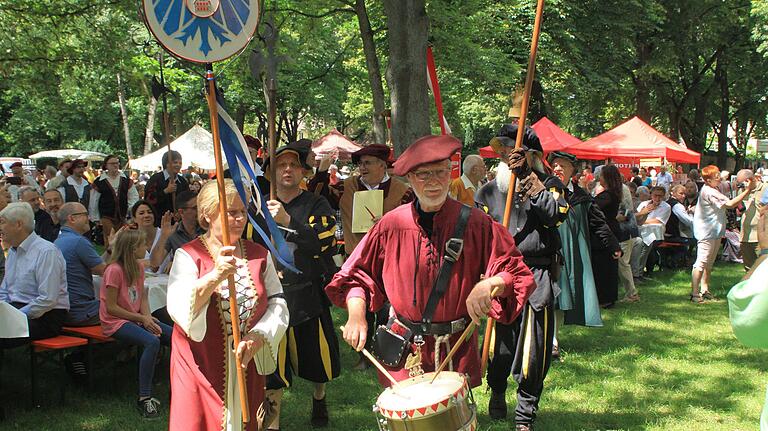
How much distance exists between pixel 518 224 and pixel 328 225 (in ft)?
4.53

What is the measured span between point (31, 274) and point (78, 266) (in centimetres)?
55

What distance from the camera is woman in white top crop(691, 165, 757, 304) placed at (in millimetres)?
10531

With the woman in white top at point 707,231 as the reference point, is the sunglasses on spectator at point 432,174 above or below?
above

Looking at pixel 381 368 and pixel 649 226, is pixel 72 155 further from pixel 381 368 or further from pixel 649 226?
pixel 381 368

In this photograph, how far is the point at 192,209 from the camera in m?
7.08

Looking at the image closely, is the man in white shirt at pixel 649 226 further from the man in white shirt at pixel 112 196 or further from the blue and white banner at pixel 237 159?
the blue and white banner at pixel 237 159

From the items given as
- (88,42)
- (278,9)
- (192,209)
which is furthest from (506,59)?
(192,209)

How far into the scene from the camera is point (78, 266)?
266 inches

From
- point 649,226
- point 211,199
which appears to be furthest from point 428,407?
point 649,226

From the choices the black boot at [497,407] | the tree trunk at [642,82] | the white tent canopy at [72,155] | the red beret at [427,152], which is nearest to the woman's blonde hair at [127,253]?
the black boot at [497,407]

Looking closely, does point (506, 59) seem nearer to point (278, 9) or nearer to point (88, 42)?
point (278, 9)

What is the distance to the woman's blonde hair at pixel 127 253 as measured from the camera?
6.38 metres

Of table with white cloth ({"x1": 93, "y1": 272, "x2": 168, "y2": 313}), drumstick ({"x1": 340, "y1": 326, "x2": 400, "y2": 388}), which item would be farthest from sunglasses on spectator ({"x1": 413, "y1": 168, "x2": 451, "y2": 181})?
table with white cloth ({"x1": 93, "y1": 272, "x2": 168, "y2": 313})

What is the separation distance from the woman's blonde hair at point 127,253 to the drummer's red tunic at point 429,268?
3.20 m
